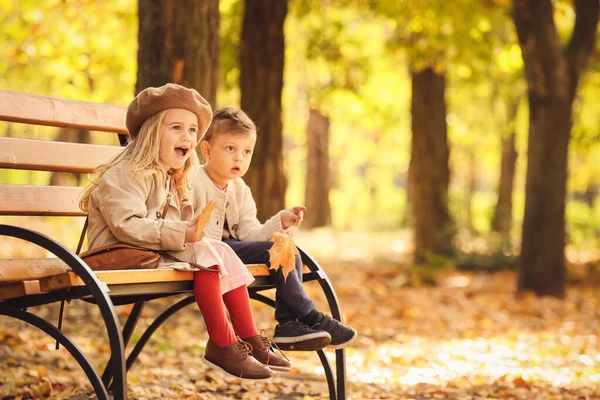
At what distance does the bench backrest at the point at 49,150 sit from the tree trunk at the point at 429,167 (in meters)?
9.36

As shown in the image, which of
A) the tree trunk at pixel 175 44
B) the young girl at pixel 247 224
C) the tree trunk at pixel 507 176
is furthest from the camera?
the tree trunk at pixel 507 176

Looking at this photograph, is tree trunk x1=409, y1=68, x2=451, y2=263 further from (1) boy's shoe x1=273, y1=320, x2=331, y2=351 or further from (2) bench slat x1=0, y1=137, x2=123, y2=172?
(1) boy's shoe x1=273, y1=320, x2=331, y2=351

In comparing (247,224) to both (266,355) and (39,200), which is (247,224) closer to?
(266,355)

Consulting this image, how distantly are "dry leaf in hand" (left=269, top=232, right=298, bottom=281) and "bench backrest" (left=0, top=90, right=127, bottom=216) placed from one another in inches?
39.9

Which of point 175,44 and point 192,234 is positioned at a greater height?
point 175,44

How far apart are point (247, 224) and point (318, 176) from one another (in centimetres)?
1858

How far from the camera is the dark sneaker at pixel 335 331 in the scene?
3.59 meters

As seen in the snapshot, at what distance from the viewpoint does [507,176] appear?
1898cm

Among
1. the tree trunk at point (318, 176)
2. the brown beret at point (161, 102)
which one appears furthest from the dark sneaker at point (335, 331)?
the tree trunk at point (318, 176)

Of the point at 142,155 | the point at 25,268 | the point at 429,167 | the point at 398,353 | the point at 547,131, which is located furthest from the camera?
the point at 429,167

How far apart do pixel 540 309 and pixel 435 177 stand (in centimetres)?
418

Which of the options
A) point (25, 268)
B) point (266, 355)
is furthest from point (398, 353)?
point (25, 268)

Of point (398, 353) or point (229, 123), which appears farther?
point (398, 353)

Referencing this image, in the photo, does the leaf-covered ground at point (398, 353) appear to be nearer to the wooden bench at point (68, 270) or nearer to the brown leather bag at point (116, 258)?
the wooden bench at point (68, 270)
